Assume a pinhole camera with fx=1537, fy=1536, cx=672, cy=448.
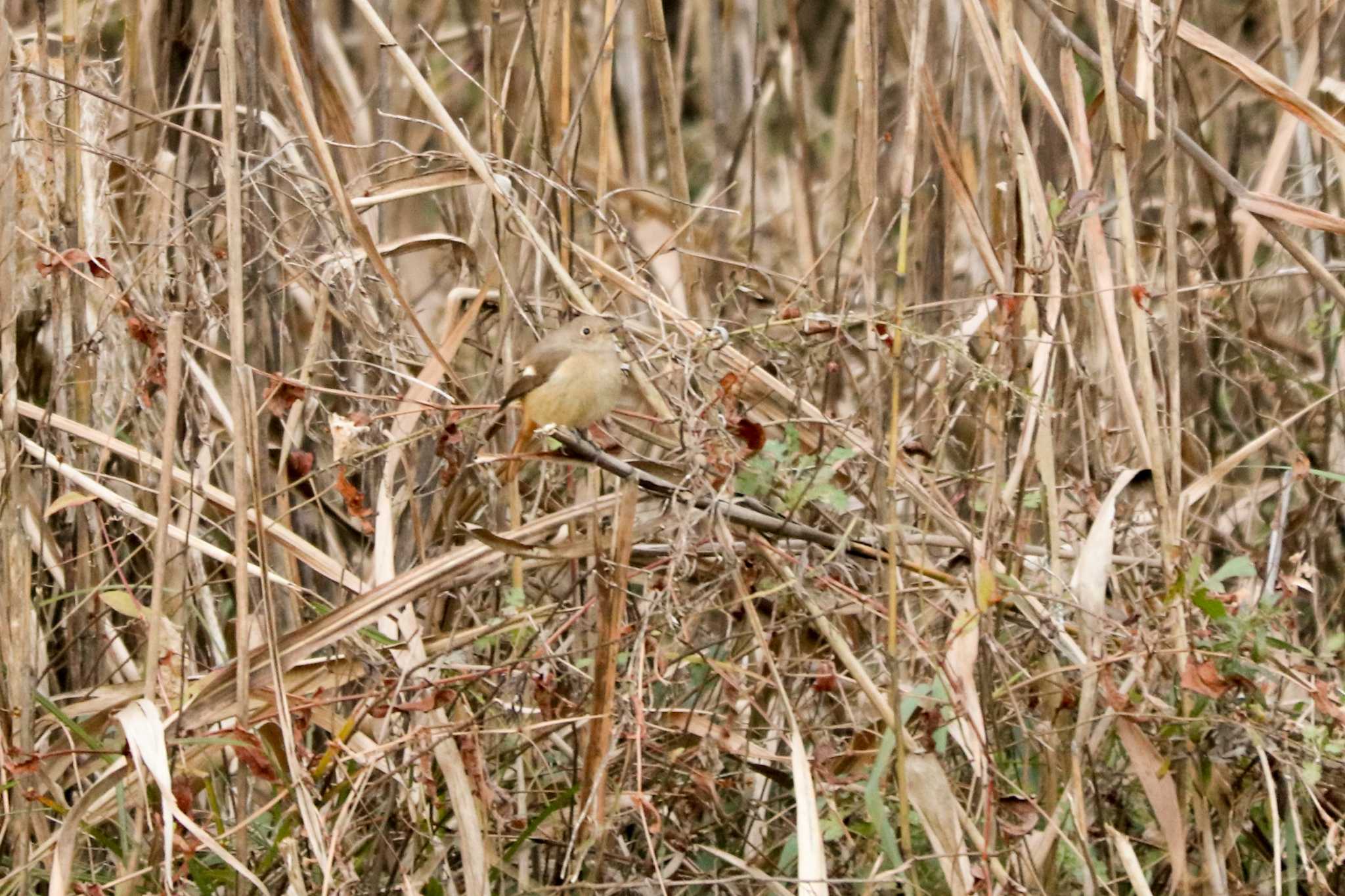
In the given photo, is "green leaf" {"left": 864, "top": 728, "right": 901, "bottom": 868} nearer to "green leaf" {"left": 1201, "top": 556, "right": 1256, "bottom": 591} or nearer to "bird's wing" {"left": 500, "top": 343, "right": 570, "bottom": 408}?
"green leaf" {"left": 1201, "top": 556, "right": 1256, "bottom": 591}

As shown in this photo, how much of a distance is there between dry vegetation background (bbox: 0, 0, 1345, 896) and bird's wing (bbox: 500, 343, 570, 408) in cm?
6

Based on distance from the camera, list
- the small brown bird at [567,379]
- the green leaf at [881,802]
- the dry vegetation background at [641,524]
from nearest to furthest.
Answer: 1. the green leaf at [881,802]
2. the dry vegetation background at [641,524]
3. the small brown bird at [567,379]

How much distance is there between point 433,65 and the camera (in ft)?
14.5

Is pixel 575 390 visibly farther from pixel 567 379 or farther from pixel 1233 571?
pixel 1233 571

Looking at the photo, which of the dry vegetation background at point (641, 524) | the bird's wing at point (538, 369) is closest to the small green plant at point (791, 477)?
the dry vegetation background at point (641, 524)

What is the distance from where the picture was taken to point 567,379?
8.11ft

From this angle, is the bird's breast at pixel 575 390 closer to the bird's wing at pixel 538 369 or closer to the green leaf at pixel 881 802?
the bird's wing at pixel 538 369

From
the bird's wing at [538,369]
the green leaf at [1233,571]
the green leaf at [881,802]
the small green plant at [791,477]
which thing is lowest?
the green leaf at [881,802]

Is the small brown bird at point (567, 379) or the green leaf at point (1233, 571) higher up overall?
the small brown bird at point (567, 379)

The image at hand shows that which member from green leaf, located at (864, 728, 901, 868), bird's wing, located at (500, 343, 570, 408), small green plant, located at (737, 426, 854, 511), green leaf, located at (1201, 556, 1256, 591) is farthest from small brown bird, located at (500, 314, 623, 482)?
green leaf, located at (1201, 556, 1256, 591)

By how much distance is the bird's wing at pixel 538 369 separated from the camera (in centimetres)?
244

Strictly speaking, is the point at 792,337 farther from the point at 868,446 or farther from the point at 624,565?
the point at 624,565

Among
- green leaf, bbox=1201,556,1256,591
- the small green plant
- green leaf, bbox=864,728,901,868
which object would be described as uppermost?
the small green plant

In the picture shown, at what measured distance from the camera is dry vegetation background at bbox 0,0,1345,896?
2.04 meters
